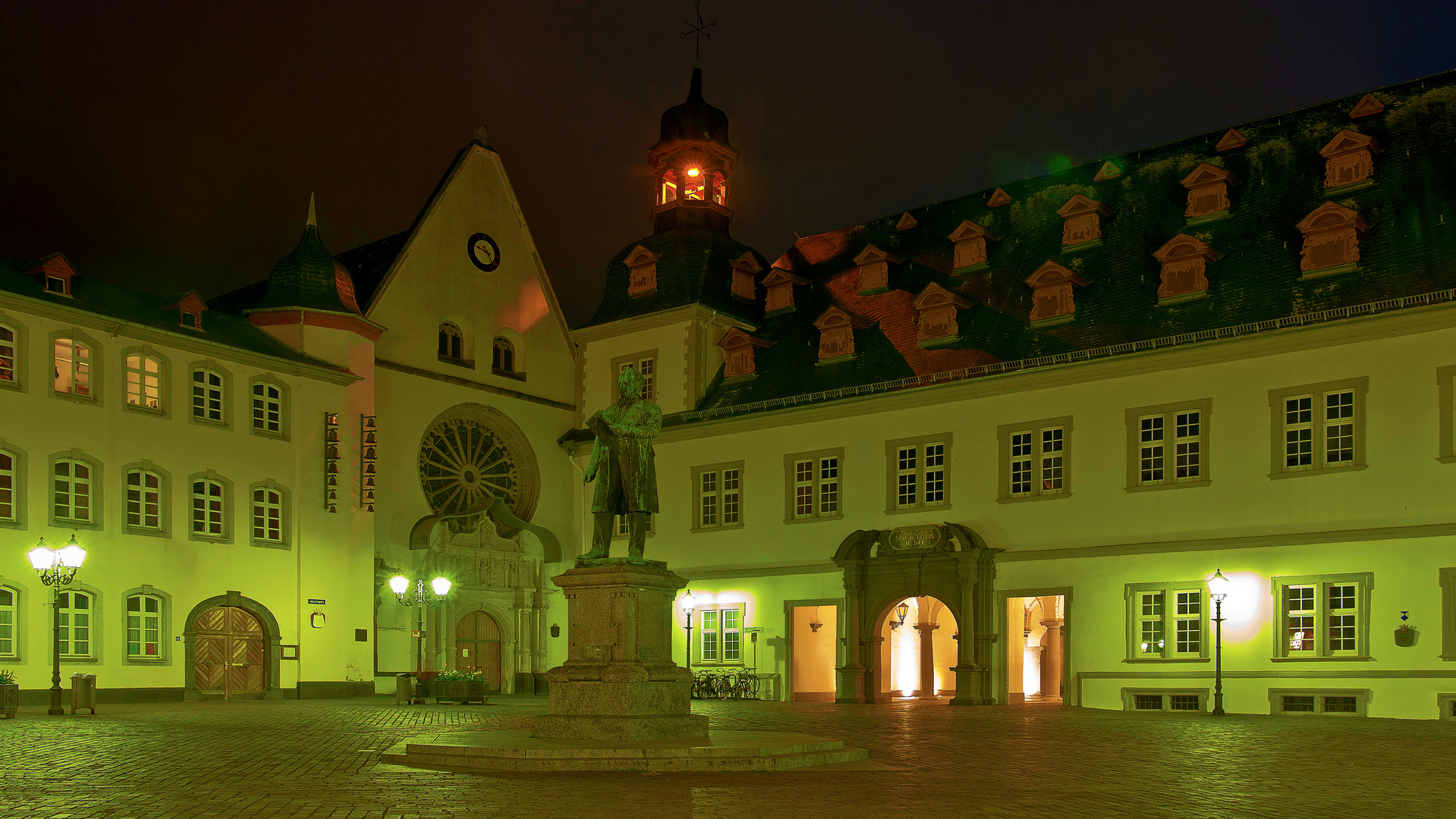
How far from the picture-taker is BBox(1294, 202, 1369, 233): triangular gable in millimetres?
30547

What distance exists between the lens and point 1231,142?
35.6m

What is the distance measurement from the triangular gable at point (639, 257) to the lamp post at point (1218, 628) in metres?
20.2

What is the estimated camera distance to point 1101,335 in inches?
1331

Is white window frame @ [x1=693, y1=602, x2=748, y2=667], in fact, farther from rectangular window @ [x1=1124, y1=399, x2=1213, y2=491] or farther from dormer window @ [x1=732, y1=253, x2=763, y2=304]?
rectangular window @ [x1=1124, y1=399, x2=1213, y2=491]

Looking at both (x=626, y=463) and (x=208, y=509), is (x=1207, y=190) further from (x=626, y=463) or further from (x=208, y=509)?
(x=208, y=509)

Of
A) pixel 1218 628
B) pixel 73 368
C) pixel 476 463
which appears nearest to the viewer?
pixel 1218 628

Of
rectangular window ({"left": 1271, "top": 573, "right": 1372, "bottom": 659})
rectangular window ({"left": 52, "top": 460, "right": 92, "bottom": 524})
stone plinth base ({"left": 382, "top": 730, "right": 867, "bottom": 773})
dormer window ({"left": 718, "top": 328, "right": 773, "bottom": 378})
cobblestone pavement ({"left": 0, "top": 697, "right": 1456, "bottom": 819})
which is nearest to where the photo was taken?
cobblestone pavement ({"left": 0, "top": 697, "right": 1456, "bottom": 819})

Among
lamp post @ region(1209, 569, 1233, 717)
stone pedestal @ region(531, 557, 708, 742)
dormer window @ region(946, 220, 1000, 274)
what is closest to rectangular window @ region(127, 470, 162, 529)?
stone pedestal @ region(531, 557, 708, 742)

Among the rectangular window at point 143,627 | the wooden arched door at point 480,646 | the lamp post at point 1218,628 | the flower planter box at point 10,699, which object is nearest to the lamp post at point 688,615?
the wooden arched door at point 480,646

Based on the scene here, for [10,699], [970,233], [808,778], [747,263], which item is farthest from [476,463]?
[808,778]

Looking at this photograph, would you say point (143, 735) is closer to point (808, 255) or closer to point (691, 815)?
point (691, 815)

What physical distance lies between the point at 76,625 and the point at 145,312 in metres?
7.68

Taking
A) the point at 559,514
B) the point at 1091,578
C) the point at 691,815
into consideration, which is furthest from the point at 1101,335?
the point at 691,815

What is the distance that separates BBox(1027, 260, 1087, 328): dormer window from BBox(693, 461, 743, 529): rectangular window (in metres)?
9.24
